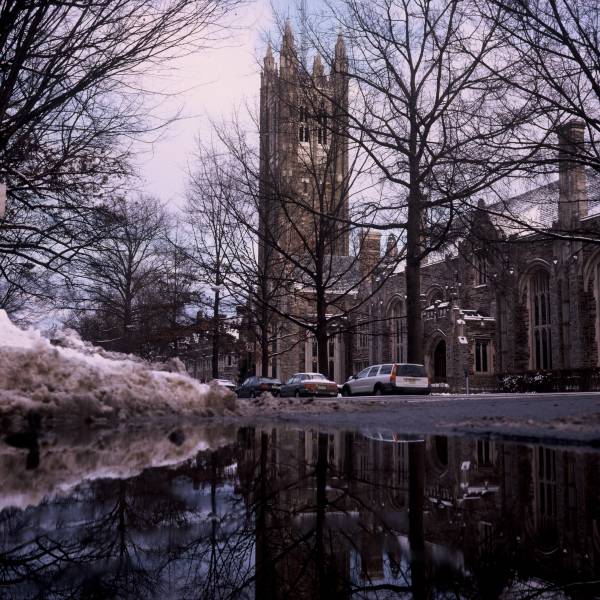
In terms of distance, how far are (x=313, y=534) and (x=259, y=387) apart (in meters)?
31.6

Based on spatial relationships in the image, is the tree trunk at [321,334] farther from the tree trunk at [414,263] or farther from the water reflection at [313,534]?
the water reflection at [313,534]

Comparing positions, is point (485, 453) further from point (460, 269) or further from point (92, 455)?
point (460, 269)

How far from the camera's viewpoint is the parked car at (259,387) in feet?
108

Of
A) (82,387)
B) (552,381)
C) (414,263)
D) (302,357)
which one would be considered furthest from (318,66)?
(302,357)

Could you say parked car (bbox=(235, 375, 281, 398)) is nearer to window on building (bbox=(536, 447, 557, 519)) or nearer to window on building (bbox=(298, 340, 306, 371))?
window on building (bbox=(298, 340, 306, 371))

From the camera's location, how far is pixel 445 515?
239cm

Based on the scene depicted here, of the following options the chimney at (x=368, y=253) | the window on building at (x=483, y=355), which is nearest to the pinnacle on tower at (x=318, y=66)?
the chimney at (x=368, y=253)

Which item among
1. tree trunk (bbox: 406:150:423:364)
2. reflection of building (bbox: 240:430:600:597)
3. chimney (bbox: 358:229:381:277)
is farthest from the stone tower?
reflection of building (bbox: 240:430:600:597)

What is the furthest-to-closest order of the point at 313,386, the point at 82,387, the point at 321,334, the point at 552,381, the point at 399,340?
1. the point at 399,340
2. the point at 552,381
3. the point at 313,386
4. the point at 321,334
5. the point at 82,387

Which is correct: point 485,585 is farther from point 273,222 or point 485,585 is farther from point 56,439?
point 273,222

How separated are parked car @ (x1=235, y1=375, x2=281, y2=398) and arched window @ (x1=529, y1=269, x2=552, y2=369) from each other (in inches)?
633

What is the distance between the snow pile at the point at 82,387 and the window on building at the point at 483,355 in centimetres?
3497

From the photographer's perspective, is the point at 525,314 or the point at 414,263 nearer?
the point at 414,263

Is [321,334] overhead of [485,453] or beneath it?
overhead
